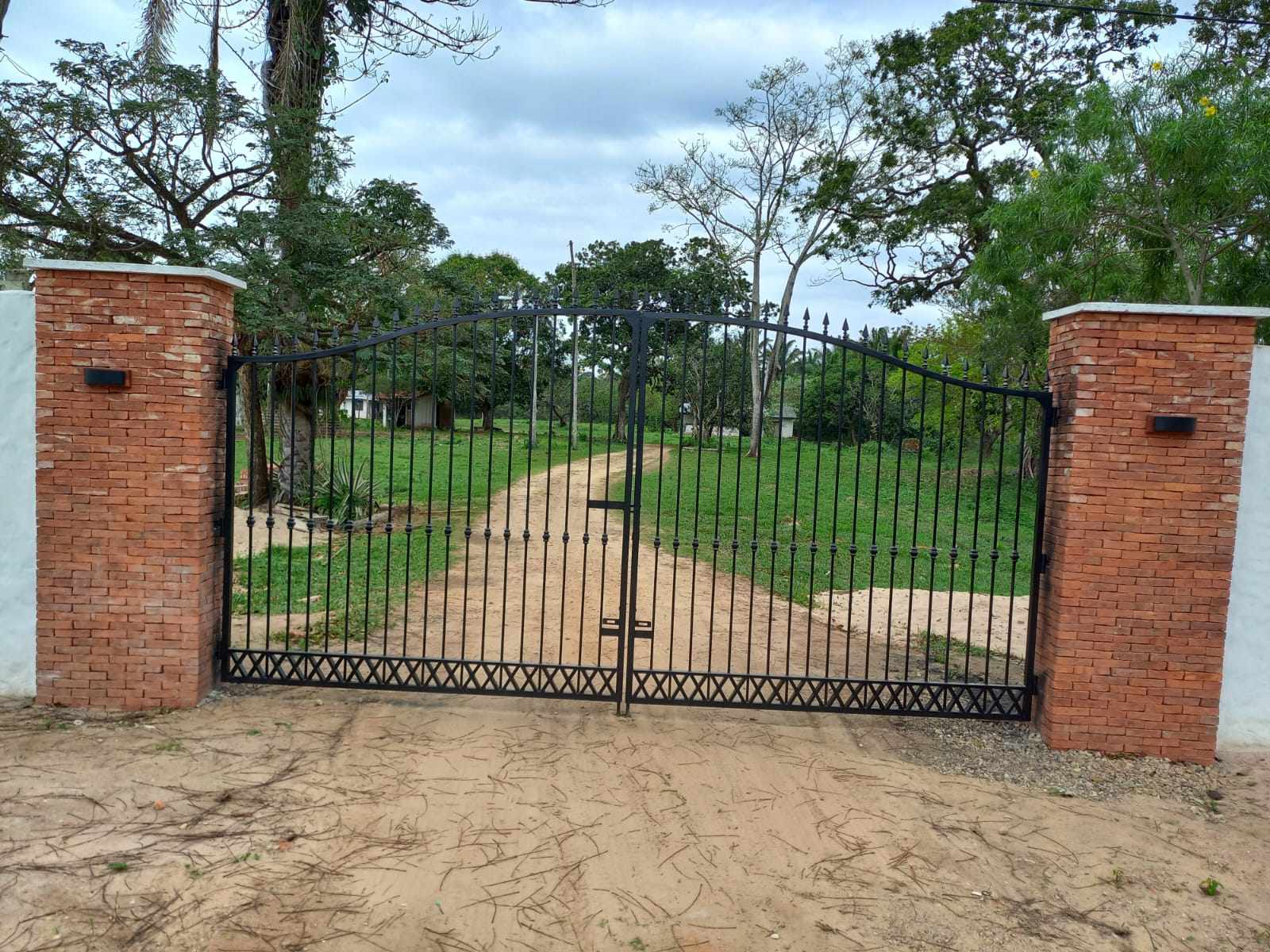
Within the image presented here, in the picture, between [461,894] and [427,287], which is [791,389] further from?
[461,894]

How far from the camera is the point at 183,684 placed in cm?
515

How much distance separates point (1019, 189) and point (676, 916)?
12.7 m

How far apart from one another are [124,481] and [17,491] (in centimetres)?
69

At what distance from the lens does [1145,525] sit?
4.91 m

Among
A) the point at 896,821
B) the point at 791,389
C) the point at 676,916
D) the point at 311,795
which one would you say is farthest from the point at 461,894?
the point at 791,389

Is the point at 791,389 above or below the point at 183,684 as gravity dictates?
above

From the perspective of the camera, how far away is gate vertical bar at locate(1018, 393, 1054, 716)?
514 centimetres

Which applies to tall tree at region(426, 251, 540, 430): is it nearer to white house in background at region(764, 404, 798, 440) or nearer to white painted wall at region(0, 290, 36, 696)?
white house in background at region(764, 404, 798, 440)

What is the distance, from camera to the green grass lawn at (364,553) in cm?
580

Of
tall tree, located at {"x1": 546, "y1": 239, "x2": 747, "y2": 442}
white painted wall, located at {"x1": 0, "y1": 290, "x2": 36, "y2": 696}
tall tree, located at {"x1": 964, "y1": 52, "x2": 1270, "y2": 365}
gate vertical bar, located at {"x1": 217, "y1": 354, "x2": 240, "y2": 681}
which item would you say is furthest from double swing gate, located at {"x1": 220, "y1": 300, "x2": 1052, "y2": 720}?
tall tree, located at {"x1": 546, "y1": 239, "x2": 747, "y2": 442}

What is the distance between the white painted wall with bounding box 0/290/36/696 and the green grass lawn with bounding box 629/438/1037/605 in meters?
3.72

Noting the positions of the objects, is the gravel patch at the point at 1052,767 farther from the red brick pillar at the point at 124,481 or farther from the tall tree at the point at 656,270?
the tall tree at the point at 656,270

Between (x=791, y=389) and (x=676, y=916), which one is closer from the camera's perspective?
(x=676, y=916)

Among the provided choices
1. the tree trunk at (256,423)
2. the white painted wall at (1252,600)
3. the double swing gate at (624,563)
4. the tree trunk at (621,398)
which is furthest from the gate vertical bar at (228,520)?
the white painted wall at (1252,600)
